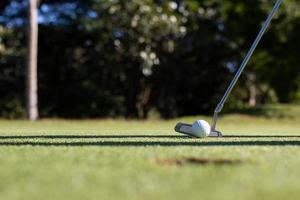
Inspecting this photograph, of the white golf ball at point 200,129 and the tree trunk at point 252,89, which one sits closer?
the white golf ball at point 200,129

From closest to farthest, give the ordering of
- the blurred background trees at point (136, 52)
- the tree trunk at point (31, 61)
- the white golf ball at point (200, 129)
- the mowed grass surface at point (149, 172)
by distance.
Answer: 1. the mowed grass surface at point (149, 172)
2. the white golf ball at point (200, 129)
3. the tree trunk at point (31, 61)
4. the blurred background trees at point (136, 52)

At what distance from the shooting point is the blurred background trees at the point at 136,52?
3216 centimetres

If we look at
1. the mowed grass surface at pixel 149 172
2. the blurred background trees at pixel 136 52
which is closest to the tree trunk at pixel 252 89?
the blurred background trees at pixel 136 52

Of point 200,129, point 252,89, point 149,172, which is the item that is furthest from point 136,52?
point 149,172

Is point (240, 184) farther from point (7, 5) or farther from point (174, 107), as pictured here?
point (7, 5)

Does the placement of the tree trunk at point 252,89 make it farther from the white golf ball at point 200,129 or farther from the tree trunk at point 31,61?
the white golf ball at point 200,129

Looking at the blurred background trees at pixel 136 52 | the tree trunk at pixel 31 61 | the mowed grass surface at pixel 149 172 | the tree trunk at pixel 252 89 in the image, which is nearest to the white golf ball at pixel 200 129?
the mowed grass surface at pixel 149 172

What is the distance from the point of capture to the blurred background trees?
1266 inches

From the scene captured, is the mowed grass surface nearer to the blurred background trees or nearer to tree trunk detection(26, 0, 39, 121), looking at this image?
tree trunk detection(26, 0, 39, 121)

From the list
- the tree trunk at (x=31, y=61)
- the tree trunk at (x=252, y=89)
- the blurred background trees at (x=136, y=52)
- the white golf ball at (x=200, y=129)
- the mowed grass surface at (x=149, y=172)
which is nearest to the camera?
the mowed grass surface at (x=149, y=172)

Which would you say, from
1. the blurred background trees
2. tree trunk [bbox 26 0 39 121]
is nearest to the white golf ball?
tree trunk [bbox 26 0 39 121]

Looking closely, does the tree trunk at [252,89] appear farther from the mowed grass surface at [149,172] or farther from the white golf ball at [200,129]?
the mowed grass surface at [149,172]

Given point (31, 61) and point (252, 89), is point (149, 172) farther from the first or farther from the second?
point (252, 89)

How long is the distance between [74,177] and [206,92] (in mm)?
29969
